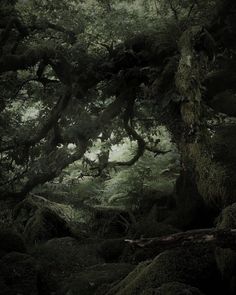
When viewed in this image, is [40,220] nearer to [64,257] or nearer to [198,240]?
[64,257]

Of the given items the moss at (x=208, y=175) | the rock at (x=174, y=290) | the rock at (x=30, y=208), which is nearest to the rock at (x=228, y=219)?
the rock at (x=174, y=290)

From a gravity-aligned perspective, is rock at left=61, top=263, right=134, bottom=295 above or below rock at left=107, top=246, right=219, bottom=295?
below

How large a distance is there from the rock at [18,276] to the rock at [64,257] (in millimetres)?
694

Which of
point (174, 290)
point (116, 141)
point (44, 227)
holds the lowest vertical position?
point (44, 227)

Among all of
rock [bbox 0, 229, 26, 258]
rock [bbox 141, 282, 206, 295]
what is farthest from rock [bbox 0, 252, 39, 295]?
rock [bbox 141, 282, 206, 295]

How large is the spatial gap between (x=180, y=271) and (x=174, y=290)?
0.56 metres

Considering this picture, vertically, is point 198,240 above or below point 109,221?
above

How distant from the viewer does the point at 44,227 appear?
1072cm

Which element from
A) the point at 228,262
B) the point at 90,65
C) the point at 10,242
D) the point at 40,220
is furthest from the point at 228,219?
the point at 40,220

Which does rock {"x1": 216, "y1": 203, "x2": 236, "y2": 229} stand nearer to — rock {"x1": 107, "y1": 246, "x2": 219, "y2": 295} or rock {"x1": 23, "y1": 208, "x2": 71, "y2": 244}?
rock {"x1": 107, "y1": 246, "x2": 219, "y2": 295}

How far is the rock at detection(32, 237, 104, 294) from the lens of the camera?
25.5 feet

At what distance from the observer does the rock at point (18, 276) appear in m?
5.78

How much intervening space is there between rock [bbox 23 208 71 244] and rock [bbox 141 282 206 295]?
6809 mm

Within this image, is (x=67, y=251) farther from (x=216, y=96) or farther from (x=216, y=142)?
(x=216, y=96)
